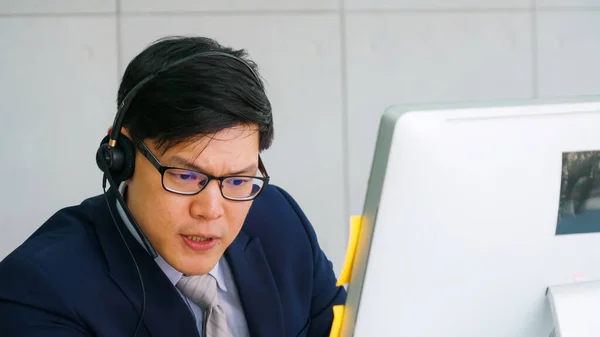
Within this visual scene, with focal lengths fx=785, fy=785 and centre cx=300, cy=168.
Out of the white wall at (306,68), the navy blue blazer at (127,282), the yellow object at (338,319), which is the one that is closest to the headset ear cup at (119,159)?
the navy blue blazer at (127,282)

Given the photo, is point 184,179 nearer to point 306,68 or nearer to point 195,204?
point 195,204

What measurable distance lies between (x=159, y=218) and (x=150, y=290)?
0.12 m

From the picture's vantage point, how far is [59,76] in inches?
104

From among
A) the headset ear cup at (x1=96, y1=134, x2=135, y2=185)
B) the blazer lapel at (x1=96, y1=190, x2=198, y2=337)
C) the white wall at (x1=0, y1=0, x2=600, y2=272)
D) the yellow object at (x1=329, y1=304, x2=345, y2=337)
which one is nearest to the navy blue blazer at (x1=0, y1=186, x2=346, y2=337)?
the blazer lapel at (x1=96, y1=190, x2=198, y2=337)

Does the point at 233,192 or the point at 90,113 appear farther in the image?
the point at 90,113

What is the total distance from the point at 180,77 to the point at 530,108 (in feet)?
1.82

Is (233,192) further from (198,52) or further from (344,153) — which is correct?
(344,153)

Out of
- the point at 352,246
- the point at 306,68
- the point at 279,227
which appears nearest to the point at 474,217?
the point at 352,246

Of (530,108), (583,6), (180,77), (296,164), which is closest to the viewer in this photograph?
(530,108)

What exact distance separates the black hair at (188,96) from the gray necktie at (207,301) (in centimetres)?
24

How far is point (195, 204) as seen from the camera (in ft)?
3.83

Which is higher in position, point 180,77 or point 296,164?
point 180,77

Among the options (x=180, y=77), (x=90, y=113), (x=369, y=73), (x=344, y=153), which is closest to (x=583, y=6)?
(x=369, y=73)

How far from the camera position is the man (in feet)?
3.80
